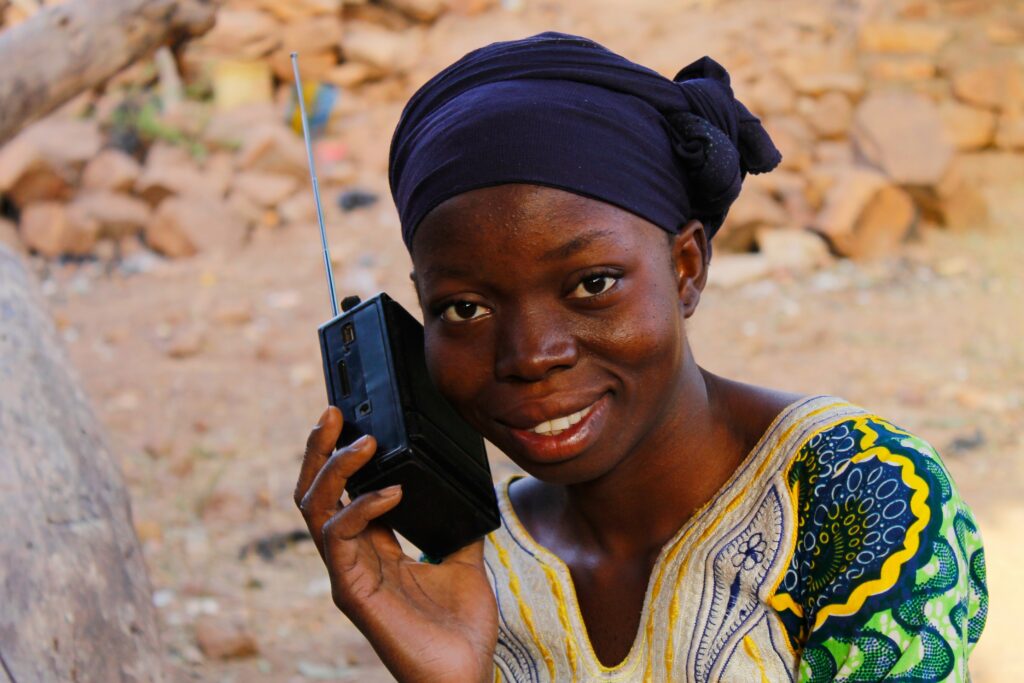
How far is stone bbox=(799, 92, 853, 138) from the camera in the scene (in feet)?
29.2

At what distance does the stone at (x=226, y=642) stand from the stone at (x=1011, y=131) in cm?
723

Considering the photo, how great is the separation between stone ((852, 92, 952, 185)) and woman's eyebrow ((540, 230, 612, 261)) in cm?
709

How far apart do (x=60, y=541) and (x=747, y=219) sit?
21.1 ft

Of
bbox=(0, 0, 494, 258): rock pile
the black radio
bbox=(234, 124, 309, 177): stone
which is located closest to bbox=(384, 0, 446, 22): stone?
bbox=(0, 0, 494, 258): rock pile

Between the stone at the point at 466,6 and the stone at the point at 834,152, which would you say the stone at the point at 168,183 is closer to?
the stone at the point at 466,6

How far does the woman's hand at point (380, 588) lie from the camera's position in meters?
1.75

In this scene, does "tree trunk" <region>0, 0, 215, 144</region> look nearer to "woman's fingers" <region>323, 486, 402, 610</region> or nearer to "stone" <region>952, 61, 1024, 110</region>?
"woman's fingers" <region>323, 486, 402, 610</region>

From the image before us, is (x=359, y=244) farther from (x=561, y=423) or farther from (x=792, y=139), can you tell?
(x=561, y=423)

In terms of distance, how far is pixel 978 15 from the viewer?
949cm

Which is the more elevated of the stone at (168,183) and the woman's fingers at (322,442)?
the woman's fingers at (322,442)

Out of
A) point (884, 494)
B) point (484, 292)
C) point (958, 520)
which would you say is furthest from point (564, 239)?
point (958, 520)

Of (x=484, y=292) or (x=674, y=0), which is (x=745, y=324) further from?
(x=484, y=292)

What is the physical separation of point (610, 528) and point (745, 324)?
5180 mm

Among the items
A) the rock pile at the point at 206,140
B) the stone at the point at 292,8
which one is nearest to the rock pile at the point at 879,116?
the rock pile at the point at 206,140
